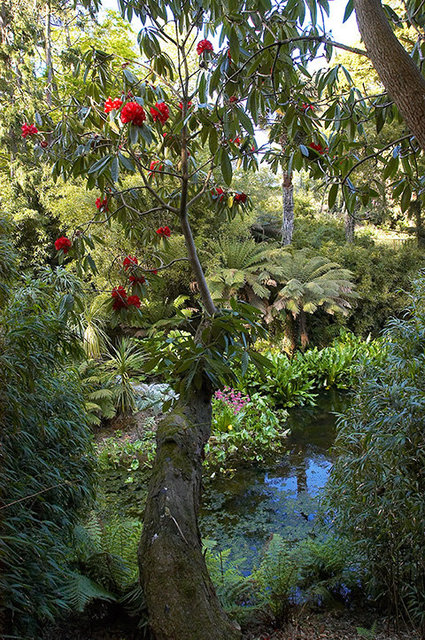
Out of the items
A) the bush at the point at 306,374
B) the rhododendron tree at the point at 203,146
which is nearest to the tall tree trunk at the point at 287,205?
the bush at the point at 306,374

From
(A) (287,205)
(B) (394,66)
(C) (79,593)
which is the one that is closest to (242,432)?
(C) (79,593)

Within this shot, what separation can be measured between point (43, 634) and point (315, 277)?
6733 millimetres

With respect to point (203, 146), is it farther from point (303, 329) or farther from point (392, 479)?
point (303, 329)

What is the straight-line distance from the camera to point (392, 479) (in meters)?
1.76

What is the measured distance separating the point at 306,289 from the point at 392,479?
5291 mm

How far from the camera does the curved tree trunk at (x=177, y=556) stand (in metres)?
1.05

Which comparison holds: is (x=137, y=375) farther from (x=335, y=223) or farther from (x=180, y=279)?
(x=335, y=223)

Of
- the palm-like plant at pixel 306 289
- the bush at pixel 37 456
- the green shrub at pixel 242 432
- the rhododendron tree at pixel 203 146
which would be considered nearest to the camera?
the rhododendron tree at pixel 203 146

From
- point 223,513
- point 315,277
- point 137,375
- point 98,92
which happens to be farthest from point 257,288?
point 98,92

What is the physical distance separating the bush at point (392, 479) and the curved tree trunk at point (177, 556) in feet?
2.71

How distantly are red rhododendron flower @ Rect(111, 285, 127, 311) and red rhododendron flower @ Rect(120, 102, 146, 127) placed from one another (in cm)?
77

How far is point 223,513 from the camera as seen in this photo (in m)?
3.21

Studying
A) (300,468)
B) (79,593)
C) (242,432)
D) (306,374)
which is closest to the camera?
(79,593)

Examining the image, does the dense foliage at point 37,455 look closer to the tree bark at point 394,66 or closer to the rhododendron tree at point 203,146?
the rhododendron tree at point 203,146
